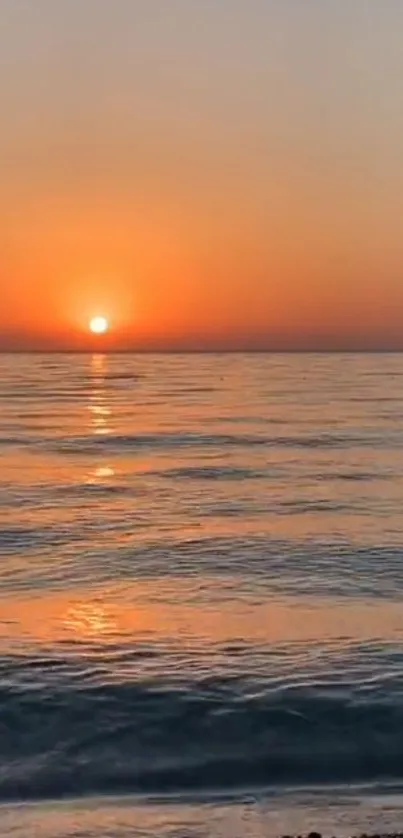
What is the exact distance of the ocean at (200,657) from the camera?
596 cm

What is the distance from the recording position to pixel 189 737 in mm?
7086

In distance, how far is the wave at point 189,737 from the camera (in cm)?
638

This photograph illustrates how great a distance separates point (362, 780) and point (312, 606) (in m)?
4.00

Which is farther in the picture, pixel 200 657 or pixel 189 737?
pixel 200 657

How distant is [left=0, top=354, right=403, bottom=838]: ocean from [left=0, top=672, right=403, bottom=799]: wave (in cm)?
2

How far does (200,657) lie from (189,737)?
1.53 metres

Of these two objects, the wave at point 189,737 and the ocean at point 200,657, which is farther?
the wave at point 189,737

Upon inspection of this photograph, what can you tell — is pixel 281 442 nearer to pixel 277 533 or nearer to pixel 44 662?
pixel 277 533

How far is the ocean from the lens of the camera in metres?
5.96

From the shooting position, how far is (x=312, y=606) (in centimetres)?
1034

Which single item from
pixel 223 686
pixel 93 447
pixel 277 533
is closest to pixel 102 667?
pixel 223 686

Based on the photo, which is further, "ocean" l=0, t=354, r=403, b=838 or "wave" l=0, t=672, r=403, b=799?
"wave" l=0, t=672, r=403, b=799

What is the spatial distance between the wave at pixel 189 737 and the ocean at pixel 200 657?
16 mm

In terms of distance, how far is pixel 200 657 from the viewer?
28.2 feet
